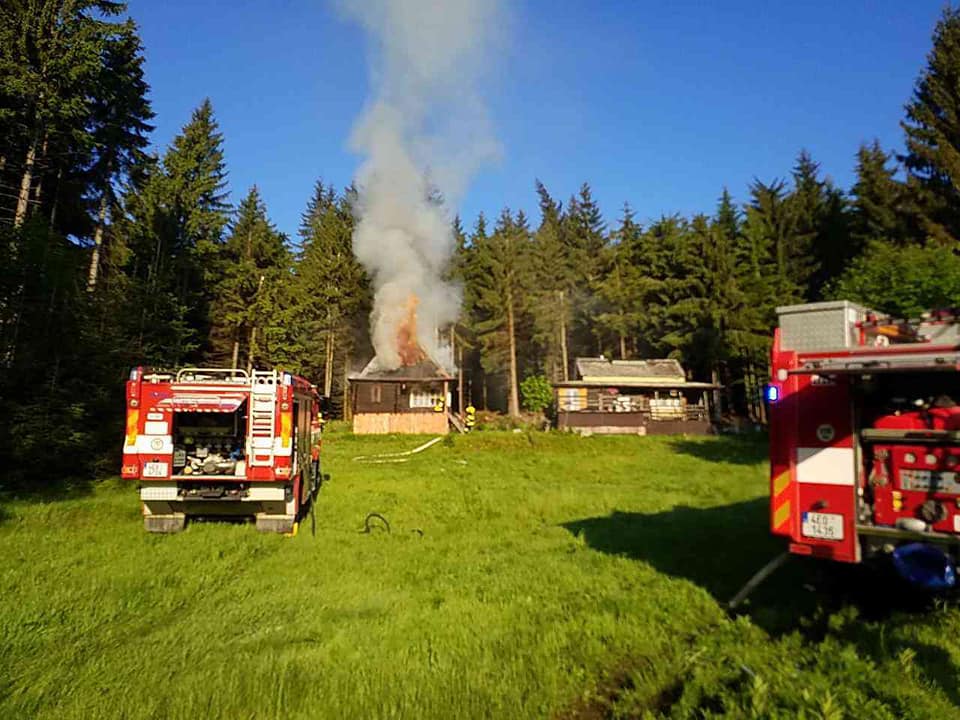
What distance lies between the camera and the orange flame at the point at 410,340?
41781 mm

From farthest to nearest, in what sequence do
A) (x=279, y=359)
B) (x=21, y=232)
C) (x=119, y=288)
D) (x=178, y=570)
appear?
1. (x=279, y=359)
2. (x=119, y=288)
3. (x=21, y=232)
4. (x=178, y=570)

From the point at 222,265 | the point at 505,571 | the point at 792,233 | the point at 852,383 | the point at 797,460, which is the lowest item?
the point at 505,571

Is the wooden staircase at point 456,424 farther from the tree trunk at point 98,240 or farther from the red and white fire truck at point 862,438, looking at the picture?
the red and white fire truck at point 862,438

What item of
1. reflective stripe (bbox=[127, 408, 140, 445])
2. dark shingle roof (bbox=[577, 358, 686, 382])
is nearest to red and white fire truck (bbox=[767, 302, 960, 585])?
reflective stripe (bbox=[127, 408, 140, 445])

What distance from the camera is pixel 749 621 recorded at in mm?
5535

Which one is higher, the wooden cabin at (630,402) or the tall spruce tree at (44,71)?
the tall spruce tree at (44,71)

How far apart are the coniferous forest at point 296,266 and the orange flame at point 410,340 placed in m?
7.74

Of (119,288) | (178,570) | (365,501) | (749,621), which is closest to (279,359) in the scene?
(119,288)

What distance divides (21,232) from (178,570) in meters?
12.7

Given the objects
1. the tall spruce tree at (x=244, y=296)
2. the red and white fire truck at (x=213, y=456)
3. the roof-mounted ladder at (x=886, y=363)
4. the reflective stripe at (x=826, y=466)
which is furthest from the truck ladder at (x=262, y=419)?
the tall spruce tree at (x=244, y=296)

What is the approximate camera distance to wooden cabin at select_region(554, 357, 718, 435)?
3750cm

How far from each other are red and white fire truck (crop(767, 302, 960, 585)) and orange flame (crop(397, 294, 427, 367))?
36318 mm

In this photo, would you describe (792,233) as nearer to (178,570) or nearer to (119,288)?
(119,288)

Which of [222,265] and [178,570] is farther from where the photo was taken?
[222,265]
